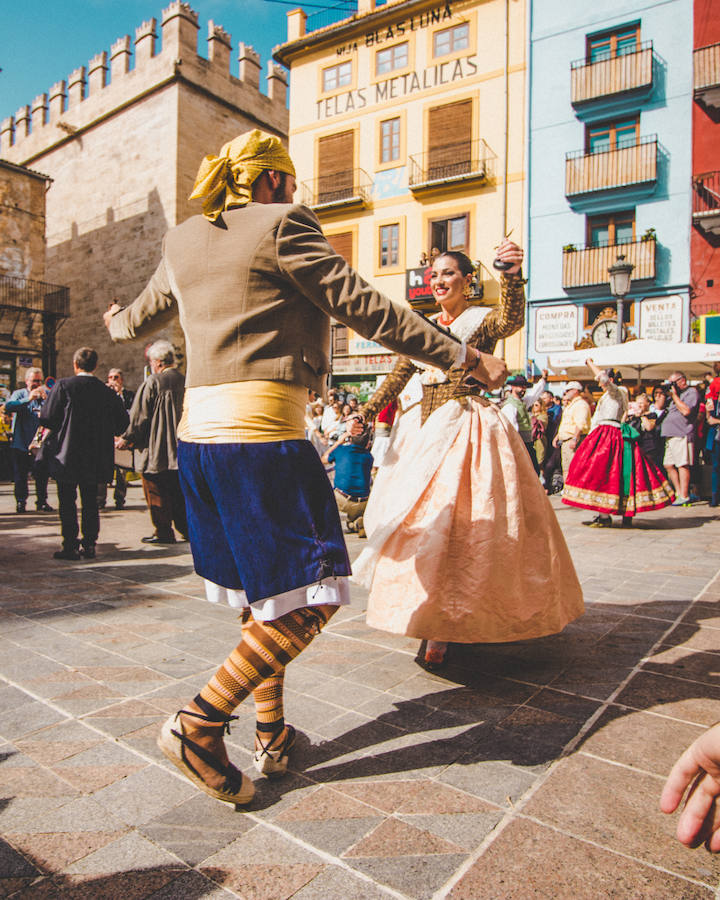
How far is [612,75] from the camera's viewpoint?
60.7 ft

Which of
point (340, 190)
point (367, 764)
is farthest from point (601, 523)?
point (340, 190)

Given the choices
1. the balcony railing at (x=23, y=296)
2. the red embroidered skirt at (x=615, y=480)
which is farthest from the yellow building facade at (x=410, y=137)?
the red embroidered skirt at (x=615, y=480)

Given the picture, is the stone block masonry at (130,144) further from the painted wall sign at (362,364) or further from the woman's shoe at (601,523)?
the woman's shoe at (601,523)

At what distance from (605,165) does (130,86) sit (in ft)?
55.3

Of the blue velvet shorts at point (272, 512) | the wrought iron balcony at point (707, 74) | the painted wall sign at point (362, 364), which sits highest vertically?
the wrought iron balcony at point (707, 74)

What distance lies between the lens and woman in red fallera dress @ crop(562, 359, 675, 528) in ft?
24.7

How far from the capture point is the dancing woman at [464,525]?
2568 mm

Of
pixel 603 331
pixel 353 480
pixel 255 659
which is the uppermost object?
pixel 603 331

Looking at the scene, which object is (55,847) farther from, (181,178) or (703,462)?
(181,178)

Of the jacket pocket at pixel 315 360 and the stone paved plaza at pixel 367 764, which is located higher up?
the jacket pocket at pixel 315 360

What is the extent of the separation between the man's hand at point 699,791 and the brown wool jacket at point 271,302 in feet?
3.44

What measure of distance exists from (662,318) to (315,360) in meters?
18.5

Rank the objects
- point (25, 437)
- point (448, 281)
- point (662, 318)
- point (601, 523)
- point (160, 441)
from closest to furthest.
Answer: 1. point (448, 281)
2. point (160, 441)
3. point (601, 523)
4. point (25, 437)
5. point (662, 318)

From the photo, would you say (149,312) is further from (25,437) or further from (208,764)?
(25,437)
